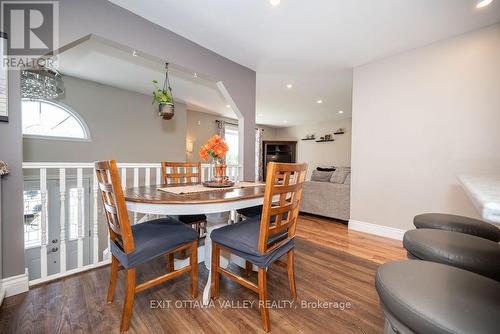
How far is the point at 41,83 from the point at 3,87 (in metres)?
1.40

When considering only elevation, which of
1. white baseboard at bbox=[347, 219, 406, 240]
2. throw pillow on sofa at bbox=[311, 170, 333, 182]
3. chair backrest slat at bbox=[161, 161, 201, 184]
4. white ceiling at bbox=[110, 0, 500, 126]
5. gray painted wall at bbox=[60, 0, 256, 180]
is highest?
white ceiling at bbox=[110, 0, 500, 126]

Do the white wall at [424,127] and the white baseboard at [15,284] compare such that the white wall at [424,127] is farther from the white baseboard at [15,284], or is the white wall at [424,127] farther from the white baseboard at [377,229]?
the white baseboard at [15,284]

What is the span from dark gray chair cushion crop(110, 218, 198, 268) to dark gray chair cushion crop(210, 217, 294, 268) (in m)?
0.22

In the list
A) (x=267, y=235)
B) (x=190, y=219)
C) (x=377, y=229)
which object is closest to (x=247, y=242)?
(x=267, y=235)

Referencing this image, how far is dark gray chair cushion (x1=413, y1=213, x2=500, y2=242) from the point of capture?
3.63 ft

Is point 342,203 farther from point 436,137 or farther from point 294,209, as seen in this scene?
point 294,209

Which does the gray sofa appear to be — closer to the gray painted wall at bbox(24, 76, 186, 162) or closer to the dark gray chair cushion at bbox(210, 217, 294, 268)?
the dark gray chair cushion at bbox(210, 217, 294, 268)

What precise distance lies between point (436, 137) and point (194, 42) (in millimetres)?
3129

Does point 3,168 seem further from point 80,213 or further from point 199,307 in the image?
point 199,307

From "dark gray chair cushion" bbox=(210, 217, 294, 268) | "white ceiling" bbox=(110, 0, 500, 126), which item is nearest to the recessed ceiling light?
"white ceiling" bbox=(110, 0, 500, 126)

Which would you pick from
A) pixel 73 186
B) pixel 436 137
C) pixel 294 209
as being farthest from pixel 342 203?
pixel 73 186

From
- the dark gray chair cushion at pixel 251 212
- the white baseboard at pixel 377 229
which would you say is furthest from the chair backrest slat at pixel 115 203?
the white baseboard at pixel 377 229

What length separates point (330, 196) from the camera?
11.8 ft

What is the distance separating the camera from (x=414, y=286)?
62 cm
